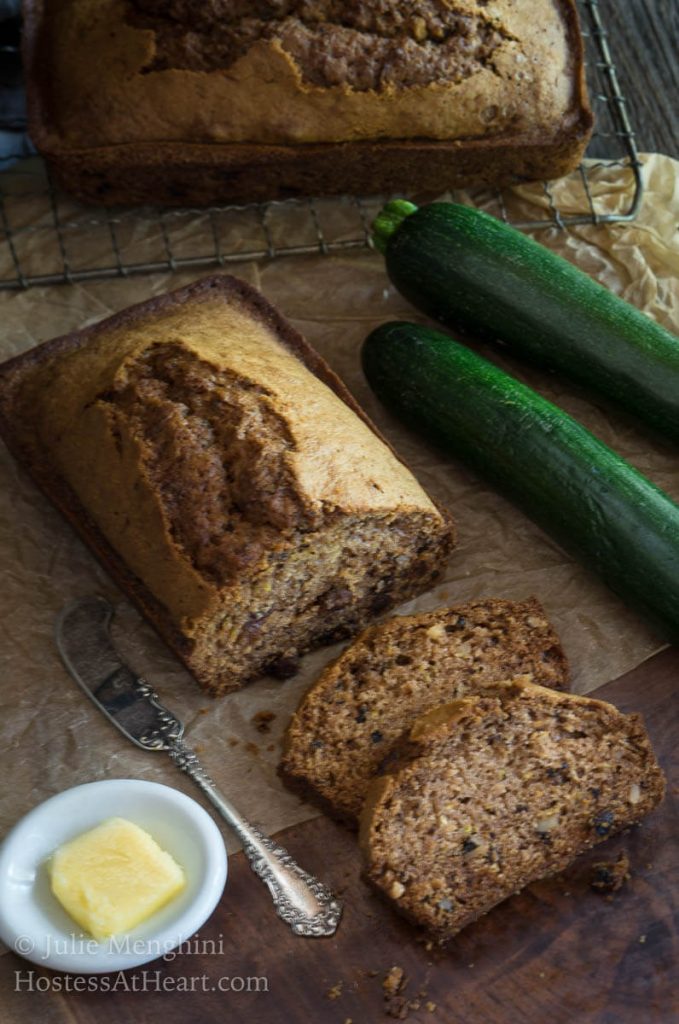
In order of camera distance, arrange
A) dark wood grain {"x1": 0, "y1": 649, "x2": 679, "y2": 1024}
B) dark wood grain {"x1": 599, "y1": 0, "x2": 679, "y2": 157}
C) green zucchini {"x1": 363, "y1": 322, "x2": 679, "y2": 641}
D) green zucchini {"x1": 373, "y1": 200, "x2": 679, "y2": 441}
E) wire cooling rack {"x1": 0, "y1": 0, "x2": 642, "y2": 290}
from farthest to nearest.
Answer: dark wood grain {"x1": 599, "y1": 0, "x2": 679, "y2": 157} → wire cooling rack {"x1": 0, "y1": 0, "x2": 642, "y2": 290} → green zucchini {"x1": 373, "y1": 200, "x2": 679, "y2": 441} → green zucchini {"x1": 363, "y1": 322, "x2": 679, "y2": 641} → dark wood grain {"x1": 0, "y1": 649, "x2": 679, "y2": 1024}

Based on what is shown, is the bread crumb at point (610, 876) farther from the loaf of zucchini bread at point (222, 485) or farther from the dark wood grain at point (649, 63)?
the dark wood grain at point (649, 63)

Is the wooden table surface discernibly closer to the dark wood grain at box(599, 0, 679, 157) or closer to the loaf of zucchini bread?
the loaf of zucchini bread

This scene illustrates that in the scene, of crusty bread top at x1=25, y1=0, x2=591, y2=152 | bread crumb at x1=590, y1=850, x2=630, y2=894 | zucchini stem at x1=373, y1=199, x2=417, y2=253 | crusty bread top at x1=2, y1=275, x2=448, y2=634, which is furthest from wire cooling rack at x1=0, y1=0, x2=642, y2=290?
bread crumb at x1=590, y1=850, x2=630, y2=894

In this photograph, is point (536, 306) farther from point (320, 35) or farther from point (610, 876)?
point (610, 876)

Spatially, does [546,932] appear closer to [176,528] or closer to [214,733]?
[214,733]

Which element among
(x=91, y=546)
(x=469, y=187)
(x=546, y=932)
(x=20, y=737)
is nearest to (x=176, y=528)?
(x=91, y=546)

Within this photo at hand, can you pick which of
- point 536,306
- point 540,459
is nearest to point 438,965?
point 540,459
